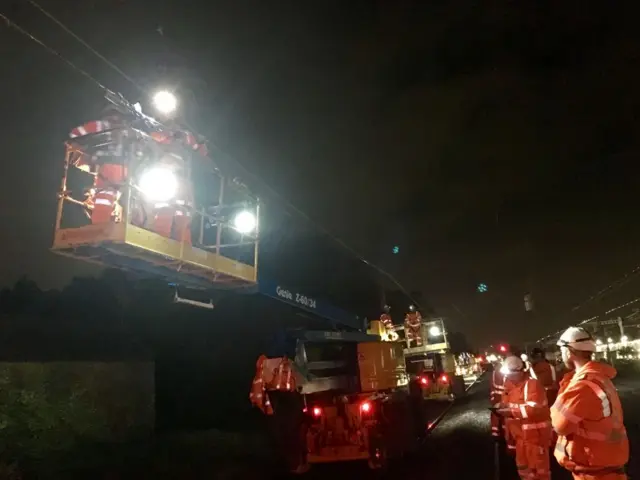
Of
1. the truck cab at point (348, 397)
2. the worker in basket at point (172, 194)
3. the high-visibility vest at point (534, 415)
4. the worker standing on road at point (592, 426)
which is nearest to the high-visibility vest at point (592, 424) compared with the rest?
the worker standing on road at point (592, 426)

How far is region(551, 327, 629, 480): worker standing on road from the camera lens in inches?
152

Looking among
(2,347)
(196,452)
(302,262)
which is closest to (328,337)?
(196,452)

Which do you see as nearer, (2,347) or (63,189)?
(63,189)

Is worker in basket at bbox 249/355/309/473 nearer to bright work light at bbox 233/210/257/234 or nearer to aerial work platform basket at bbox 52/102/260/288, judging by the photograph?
aerial work platform basket at bbox 52/102/260/288

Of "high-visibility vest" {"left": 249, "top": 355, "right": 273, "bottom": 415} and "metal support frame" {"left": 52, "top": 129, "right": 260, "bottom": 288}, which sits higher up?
"metal support frame" {"left": 52, "top": 129, "right": 260, "bottom": 288}

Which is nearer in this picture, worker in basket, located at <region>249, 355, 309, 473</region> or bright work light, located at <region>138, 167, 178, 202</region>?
bright work light, located at <region>138, 167, 178, 202</region>

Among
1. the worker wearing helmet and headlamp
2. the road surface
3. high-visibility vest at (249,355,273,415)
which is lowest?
the road surface

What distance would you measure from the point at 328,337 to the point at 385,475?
8.32ft

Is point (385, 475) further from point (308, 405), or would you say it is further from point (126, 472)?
point (126, 472)

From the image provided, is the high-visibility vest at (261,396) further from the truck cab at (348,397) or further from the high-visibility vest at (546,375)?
the high-visibility vest at (546,375)

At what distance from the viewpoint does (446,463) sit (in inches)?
392

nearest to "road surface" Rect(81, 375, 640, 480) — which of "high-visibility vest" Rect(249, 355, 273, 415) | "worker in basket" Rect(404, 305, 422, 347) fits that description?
"high-visibility vest" Rect(249, 355, 273, 415)

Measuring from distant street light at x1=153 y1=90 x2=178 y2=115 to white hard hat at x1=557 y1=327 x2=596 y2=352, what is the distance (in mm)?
4958

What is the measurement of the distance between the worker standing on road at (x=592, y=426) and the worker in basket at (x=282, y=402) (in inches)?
217
